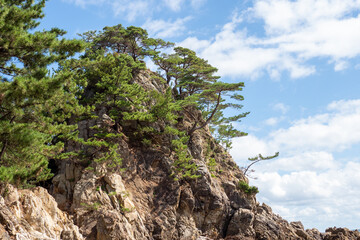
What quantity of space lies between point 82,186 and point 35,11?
11.5 metres

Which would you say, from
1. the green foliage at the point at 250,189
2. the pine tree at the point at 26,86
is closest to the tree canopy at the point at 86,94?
the pine tree at the point at 26,86

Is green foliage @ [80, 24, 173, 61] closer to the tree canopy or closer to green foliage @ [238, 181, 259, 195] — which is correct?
the tree canopy

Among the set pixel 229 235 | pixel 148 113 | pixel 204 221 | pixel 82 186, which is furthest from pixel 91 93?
pixel 229 235

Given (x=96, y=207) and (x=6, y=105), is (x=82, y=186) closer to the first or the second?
(x=96, y=207)

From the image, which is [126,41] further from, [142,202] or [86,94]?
[142,202]

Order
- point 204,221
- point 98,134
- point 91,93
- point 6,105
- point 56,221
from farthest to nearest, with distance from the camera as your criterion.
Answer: point 91,93, point 204,221, point 98,134, point 56,221, point 6,105

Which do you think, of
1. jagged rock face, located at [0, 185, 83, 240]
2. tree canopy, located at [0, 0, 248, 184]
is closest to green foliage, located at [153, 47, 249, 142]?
tree canopy, located at [0, 0, 248, 184]

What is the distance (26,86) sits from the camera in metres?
11.2

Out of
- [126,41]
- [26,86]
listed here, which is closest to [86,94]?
[126,41]

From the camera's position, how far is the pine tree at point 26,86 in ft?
38.2

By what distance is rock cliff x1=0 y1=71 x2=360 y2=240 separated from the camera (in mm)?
16906

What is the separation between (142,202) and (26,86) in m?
14.1

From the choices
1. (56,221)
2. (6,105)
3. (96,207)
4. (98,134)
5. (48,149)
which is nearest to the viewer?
(6,105)

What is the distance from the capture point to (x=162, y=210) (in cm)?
2322
